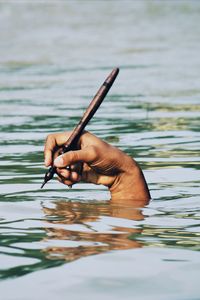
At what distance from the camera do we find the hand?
668cm

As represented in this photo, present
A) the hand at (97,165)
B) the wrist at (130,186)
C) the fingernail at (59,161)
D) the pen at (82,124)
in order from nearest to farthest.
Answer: the fingernail at (59,161) → the hand at (97,165) → the pen at (82,124) → the wrist at (130,186)

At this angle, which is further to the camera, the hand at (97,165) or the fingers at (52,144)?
the fingers at (52,144)

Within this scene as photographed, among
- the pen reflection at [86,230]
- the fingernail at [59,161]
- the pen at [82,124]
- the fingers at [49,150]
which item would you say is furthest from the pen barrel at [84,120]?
the pen reflection at [86,230]

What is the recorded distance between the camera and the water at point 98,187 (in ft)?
16.8

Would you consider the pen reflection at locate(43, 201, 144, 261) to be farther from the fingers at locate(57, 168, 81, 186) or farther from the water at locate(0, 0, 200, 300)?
the fingers at locate(57, 168, 81, 186)

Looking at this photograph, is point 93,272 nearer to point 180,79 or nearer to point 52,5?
point 180,79

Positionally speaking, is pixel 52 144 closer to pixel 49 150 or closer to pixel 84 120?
pixel 49 150

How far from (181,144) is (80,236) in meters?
5.18

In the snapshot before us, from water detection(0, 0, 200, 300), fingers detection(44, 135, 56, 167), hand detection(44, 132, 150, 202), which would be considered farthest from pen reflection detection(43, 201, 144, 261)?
fingers detection(44, 135, 56, 167)

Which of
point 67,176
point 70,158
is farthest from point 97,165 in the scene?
point 70,158

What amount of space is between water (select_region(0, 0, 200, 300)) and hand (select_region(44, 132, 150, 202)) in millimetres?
146

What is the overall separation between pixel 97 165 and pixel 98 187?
153 cm

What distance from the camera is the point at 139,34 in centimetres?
3091

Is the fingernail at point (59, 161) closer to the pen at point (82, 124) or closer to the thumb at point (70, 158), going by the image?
the thumb at point (70, 158)
